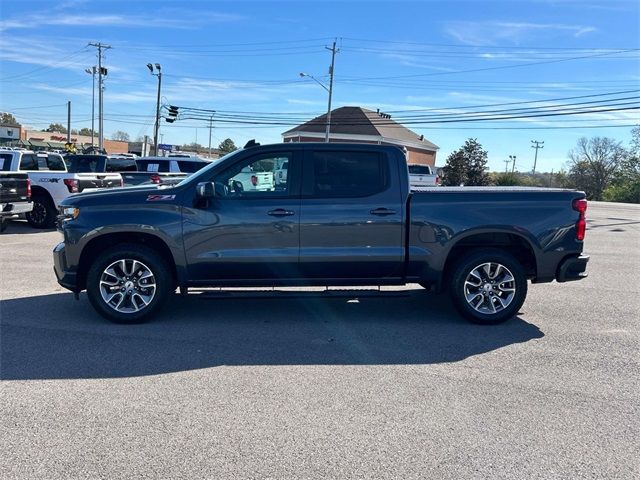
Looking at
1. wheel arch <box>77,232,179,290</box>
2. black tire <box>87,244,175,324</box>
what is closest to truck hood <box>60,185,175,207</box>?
wheel arch <box>77,232,179,290</box>

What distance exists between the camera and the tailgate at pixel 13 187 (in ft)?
38.0

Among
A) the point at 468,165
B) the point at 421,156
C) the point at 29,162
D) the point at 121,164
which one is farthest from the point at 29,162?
the point at 421,156

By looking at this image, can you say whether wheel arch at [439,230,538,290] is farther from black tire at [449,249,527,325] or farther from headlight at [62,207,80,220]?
headlight at [62,207,80,220]

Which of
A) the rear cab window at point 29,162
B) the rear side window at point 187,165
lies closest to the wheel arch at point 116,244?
the rear cab window at point 29,162

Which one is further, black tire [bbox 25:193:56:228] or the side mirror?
black tire [bbox 25:193:56:228]

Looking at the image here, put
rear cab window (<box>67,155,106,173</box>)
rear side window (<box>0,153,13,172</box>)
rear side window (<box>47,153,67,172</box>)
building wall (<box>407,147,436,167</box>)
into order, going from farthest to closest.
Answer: building wall (<box>407,147,436,167</box>) < rear cab window (<box>67,155,106,173</box>) < rear side window (<box>47,153,67,172</box>) < rear side window (<box>0,153,13,172</box>)

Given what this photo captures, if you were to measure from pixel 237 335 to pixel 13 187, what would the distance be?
29.4ft

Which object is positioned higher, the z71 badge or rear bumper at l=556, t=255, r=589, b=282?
the z71 badge

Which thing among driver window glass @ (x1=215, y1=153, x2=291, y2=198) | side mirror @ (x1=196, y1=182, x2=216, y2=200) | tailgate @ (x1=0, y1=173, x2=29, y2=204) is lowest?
tailgate @ (x1=0, y1=173, x2=29, y2=204)

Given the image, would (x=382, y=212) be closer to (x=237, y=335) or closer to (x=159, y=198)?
(x=237, y=335)

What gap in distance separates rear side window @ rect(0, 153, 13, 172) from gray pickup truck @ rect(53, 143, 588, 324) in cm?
892

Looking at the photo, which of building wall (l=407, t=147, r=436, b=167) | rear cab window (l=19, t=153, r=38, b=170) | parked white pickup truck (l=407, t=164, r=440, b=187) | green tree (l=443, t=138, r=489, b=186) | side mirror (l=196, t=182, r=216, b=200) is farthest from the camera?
building wall (l=407, t=147, r=436, b=167)

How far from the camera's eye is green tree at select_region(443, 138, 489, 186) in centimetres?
5284

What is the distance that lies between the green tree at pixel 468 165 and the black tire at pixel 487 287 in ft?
158
